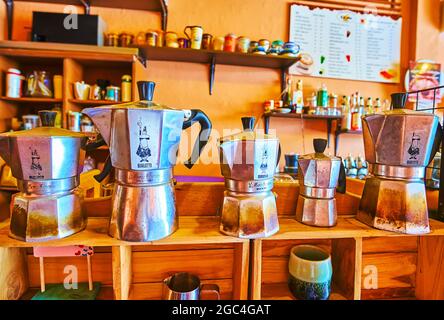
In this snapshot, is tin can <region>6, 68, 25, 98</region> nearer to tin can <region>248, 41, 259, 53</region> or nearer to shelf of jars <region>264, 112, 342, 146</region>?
tin can <region>248, 41, 259, 53</region>

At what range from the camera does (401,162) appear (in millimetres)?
536

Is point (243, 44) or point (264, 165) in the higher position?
point (243, 44)

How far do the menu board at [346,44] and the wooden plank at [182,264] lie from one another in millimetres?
1673

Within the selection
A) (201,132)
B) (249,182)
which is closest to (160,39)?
(201,132)

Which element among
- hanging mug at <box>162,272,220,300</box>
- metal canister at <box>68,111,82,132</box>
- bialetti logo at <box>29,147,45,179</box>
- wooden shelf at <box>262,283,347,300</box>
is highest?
metal canister at <box>68,111,82,132</box>

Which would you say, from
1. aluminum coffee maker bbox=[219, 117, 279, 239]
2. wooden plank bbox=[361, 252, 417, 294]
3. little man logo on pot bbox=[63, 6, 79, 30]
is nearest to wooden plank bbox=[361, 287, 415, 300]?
wooden plank bbox=[361, 252, 417, 294]

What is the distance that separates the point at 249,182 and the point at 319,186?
18 centimetres

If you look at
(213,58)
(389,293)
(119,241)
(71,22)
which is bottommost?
(389,293)

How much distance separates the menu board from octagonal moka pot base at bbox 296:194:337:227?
1595mm

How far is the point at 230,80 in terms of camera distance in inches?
74.5

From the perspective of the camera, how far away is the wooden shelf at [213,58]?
1644mm

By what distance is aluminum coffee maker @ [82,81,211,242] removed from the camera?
46 cm

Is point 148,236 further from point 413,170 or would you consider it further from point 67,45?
point 67,45

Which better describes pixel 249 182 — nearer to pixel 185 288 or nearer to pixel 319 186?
pixel 319 186
